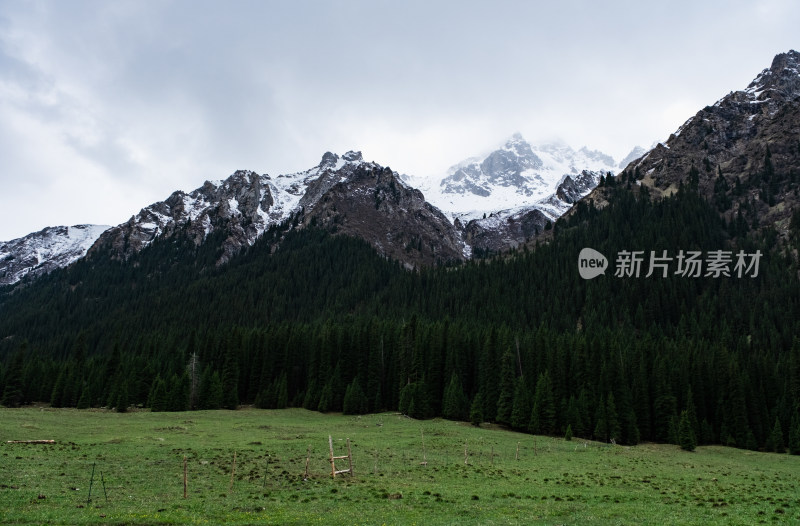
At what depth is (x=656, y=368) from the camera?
9225 cm

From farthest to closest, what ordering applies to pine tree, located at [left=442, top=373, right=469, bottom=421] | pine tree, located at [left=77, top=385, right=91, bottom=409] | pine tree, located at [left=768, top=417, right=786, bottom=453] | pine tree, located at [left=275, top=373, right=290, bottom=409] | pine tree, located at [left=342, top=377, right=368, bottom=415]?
pine tree, located at [left=275, top=373, right=290, bottom=409]
pine tree, located at [left=77, top=385, right=91, bottom=409]
pine tree, located at [left=342, top=377, right=368, bottom=415]
pine tree, located at [left=442, top=373, right=469, bottom=421]
pine tree, located at [left=768, top=417, right=786, bottom=453]

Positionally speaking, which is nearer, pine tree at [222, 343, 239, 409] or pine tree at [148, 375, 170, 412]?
pine tree at [148, 375, 170, 412]

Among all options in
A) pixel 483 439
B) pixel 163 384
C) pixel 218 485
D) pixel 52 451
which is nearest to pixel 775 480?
pixel 483 439

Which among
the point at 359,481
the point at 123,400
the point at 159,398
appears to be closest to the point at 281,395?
the point at 159,398

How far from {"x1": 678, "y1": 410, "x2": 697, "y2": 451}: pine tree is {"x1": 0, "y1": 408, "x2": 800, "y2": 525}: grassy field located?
9048mm

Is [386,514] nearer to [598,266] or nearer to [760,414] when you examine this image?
[760,414]

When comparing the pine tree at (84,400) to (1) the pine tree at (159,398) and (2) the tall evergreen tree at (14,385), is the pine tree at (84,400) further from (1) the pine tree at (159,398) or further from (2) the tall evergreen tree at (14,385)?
(1) the pine tree at (159,398)

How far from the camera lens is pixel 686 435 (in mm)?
75062

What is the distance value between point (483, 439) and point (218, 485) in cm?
4286

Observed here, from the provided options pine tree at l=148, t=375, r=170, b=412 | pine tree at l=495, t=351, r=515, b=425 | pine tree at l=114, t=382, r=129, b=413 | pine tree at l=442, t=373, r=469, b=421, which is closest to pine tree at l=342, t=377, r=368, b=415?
pine tree at l=442, t=373, r=469, b=421

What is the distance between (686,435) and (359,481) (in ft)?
209

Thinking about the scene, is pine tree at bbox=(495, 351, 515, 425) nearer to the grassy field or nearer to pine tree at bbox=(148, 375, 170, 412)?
the grassy field

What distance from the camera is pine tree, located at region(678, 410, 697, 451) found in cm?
7412

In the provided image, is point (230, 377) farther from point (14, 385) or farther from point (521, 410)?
point (521, 410)
